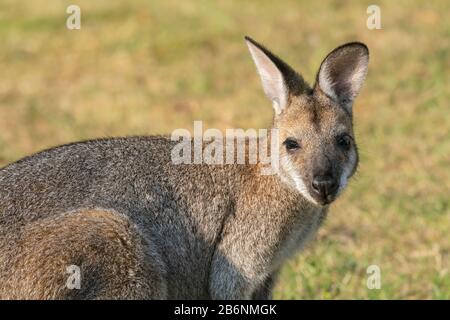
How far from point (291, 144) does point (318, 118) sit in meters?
0.22

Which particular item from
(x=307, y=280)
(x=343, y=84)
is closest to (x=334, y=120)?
(x=343, y=84)

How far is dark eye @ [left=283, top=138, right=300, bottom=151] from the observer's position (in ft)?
18.4

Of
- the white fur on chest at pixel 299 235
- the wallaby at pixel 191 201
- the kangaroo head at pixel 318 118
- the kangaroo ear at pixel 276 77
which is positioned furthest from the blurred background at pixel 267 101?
the kangaroo ear at pixel 276 77

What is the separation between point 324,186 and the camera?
5.33 metres

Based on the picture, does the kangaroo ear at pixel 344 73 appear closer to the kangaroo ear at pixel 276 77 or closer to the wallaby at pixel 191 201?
the wallaby at pixel 191 201

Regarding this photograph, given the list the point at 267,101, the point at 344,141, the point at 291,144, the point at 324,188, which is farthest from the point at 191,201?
the point at 267,101

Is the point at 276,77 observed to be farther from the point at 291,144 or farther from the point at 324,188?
the point at 324,188

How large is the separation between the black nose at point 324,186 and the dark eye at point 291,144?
0.31 metres

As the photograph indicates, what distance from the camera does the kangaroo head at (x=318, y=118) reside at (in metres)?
5.43

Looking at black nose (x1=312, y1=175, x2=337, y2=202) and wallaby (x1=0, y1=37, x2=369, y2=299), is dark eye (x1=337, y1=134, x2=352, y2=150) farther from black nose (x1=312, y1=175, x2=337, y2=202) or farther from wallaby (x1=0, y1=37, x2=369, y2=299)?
black nose (x1=312, y1=175, x2=337, y2=202)

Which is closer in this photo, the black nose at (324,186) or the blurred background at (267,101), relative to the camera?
the black nose at (324,186)

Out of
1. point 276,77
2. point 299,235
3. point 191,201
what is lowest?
point 299,235
